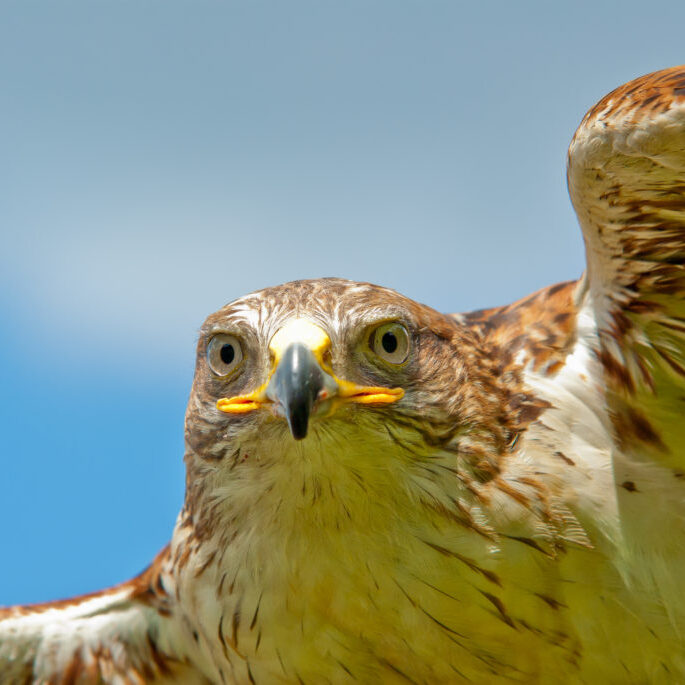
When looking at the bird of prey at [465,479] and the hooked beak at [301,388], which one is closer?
the hooked beak at [301,388]

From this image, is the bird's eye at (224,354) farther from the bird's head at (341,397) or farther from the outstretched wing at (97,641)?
the outstretched wing at (97,641)

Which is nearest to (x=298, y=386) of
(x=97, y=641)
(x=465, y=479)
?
(x=465, y=479)

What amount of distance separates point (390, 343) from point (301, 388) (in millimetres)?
661

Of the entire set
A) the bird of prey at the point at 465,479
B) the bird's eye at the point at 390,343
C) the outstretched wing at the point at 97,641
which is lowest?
the outstretched wing at the point at 97,641

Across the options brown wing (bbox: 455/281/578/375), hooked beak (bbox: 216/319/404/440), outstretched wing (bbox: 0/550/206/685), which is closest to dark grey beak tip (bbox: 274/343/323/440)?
hooked beak (bbox: 216/319/404/440)

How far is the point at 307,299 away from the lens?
12.9ft

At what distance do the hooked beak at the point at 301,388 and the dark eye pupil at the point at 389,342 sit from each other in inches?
7.5

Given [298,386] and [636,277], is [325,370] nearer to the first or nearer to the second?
[298,386]

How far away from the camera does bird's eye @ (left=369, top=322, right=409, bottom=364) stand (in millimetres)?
3871

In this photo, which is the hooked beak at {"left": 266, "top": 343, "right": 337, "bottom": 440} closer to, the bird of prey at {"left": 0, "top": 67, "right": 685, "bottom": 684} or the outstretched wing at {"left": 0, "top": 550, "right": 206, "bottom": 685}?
the bird of prey at {"left": 0, "top": 67, "right": 685, "bottom": 684}

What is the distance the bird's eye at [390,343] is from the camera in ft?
12.7

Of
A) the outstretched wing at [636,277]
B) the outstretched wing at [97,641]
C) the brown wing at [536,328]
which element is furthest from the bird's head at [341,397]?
the outstretched wing at [97,641]

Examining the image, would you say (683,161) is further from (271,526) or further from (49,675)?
(49,675)

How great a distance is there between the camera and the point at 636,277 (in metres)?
4.14
